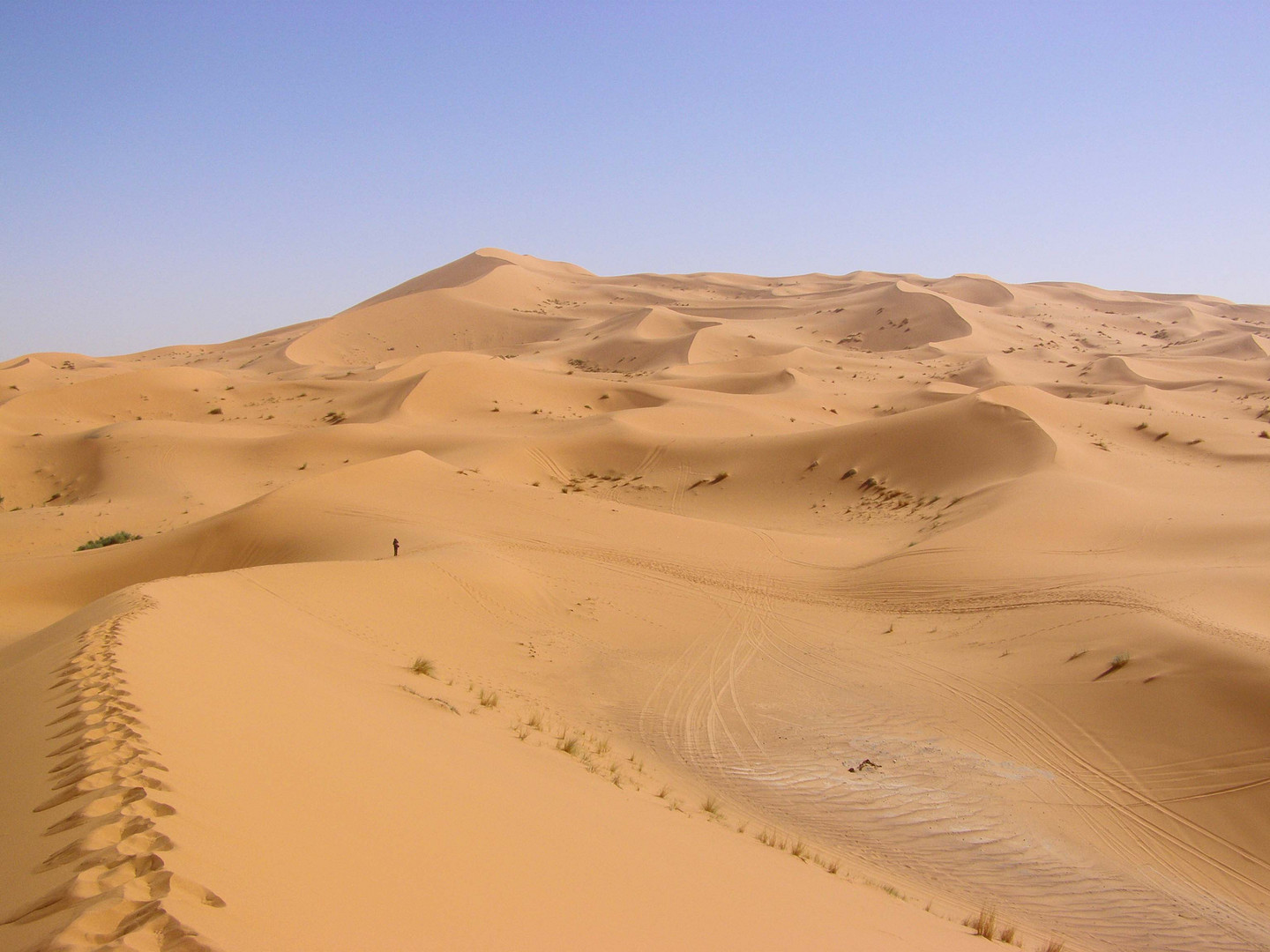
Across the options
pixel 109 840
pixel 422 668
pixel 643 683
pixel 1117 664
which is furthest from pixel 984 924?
pixel 422 668

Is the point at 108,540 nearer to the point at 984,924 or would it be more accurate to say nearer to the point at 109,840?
the point at 109,840

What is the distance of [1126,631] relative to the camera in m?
10.7

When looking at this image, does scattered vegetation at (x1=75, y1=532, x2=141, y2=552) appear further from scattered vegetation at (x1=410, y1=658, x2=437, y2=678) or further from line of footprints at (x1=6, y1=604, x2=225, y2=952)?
line of footprints at (x1=6, y1=604, x2=225, y2=952)

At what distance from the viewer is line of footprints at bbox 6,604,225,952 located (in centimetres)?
260

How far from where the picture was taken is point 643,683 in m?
10.9

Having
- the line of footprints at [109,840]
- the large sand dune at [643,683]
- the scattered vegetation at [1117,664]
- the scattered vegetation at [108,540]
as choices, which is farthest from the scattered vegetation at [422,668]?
the scattered vegetation at [108,540]

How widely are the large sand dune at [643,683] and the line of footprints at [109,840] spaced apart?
0.07 feet

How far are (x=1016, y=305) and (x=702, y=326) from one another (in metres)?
30.8

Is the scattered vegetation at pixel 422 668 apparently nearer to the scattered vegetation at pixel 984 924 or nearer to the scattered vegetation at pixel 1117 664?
the scattered vegetation at pixel 984 924

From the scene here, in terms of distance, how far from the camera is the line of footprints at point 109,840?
8.53 feet

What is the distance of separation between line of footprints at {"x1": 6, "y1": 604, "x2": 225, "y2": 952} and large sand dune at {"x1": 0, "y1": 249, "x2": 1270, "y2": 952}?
21mm

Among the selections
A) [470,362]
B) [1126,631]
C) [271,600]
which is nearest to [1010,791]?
[1126,631]

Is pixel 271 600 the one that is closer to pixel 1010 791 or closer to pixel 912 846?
pixel 912 846

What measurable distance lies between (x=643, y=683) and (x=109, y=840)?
8.12 metres
